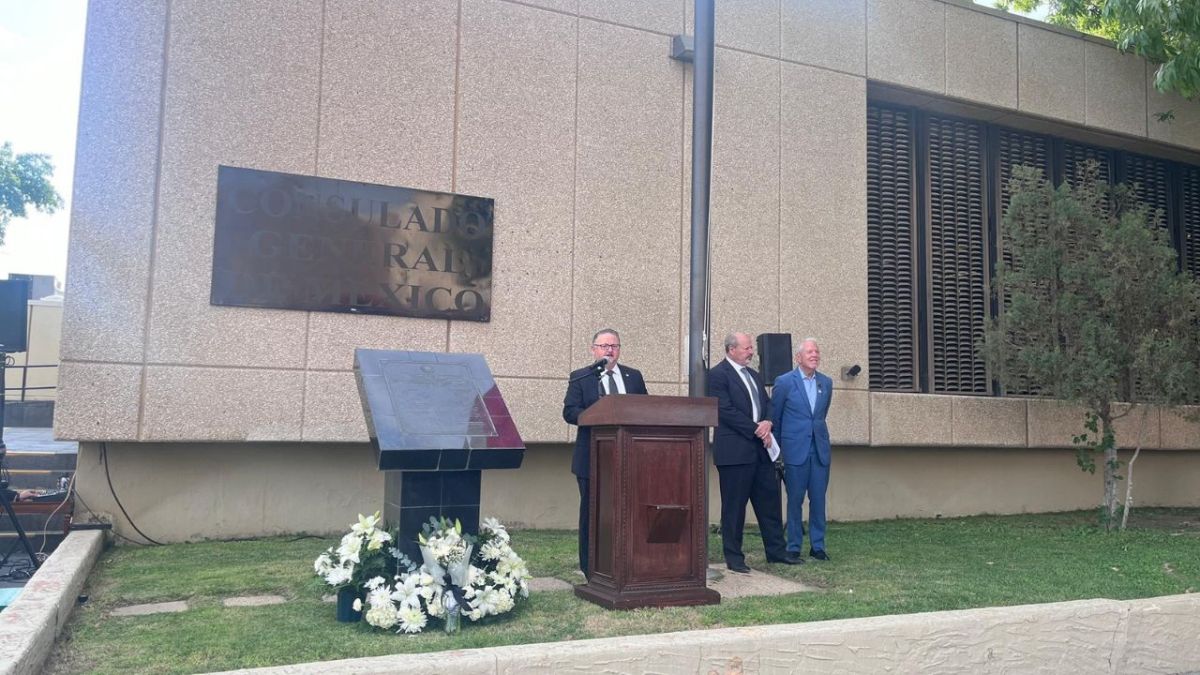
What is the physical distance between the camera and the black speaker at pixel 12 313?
7176mm

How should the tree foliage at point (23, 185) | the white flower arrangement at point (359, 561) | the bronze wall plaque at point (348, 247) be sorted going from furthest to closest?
the tree foliage at point (23, 185), the bronze wall plaque at point (348, 247), the white flower arrangement at point (359, 561)

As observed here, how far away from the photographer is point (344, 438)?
8344mm

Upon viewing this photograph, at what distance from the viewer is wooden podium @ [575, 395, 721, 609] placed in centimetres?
539

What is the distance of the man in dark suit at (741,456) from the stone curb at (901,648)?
6.67 ft

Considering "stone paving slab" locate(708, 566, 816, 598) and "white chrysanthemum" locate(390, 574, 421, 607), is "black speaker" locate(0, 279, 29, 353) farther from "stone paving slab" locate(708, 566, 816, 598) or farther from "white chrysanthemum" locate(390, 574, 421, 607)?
"stone paving slab" locate(708, 566, 816, 598)

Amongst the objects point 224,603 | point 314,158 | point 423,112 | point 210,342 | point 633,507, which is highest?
point 423,112

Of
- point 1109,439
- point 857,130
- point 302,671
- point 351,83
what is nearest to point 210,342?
point 351,83

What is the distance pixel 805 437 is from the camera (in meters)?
7.59

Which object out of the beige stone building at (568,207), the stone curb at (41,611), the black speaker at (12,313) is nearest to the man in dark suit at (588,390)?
the beige stone building at (568,207)

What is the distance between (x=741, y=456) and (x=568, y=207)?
12.1 feet

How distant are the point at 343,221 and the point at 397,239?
53 cm

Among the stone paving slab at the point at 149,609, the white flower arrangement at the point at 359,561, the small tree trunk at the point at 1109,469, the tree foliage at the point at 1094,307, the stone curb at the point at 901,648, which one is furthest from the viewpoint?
the small tree trunk at the point at 1109,469

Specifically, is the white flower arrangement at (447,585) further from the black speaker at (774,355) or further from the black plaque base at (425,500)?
the black speaker at (774,355)

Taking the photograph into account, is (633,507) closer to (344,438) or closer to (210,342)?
(344,438)
